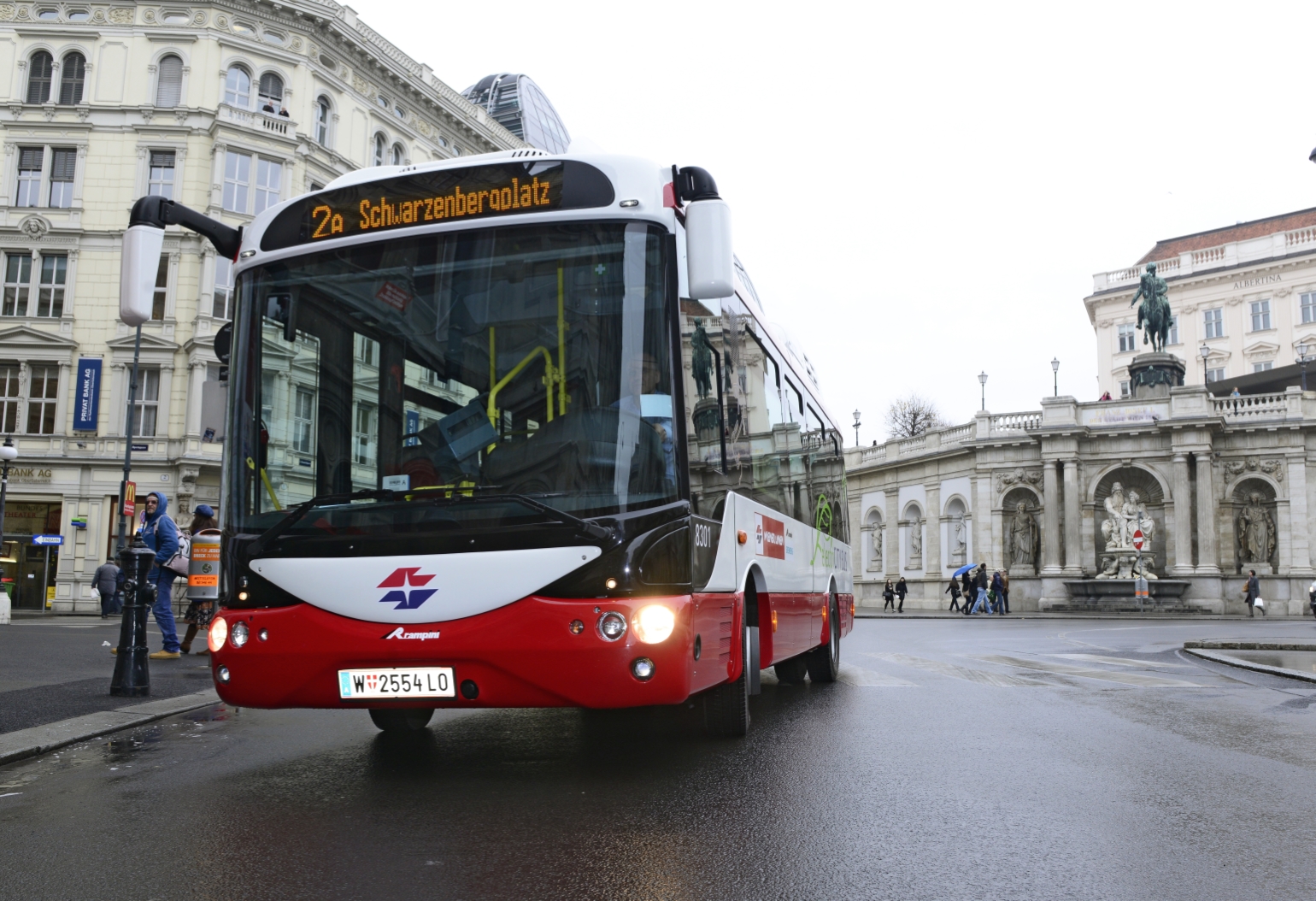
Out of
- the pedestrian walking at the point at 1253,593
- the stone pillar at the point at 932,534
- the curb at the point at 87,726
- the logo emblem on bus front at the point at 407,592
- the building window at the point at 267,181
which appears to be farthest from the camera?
the stone pillar at the point at 932,534

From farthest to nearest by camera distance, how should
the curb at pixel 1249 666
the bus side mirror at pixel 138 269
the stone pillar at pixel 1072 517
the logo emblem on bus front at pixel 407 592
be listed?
the stone pillar at pixel 1072 517
the curb at pixel 1249 666
the bus side mirror at pixel 138 269
the logo emblem on bus front at pixel 407 592

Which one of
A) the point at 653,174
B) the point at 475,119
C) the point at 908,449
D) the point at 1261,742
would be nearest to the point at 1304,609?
the point at 908,449

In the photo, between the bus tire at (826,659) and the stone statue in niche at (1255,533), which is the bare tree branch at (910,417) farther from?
the bus tire at (826,659)

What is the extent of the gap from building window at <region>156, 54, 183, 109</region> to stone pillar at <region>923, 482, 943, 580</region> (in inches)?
1370

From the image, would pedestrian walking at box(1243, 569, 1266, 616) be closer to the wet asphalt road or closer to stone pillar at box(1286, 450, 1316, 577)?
stone pillar at box(1286, 450, 1316, 577)

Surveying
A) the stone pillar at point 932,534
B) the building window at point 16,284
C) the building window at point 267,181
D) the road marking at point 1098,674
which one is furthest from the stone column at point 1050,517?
the building window at point 16,284

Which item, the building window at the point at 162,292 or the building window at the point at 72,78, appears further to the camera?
the building window at the point at 72,78

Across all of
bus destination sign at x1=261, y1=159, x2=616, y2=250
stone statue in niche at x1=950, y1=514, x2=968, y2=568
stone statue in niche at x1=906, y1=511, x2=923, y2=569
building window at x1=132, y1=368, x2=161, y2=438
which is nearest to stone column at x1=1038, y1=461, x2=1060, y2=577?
stone statue in niche at x1=950, y1=514, x2=968, y2=568

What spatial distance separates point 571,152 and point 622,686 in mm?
2832

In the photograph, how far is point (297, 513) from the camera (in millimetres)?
5734

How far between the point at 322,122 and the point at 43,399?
12583 mm

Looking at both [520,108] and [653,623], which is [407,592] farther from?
[520,108]

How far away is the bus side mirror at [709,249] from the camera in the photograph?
5.61 meters

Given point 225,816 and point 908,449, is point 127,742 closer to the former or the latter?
point 225,816
